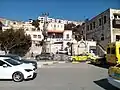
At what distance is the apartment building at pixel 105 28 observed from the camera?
55.8 meters

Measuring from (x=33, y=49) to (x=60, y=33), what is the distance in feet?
90.5

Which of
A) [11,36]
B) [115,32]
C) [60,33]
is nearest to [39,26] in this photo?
[60,33]

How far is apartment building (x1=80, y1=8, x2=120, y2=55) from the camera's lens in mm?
55844

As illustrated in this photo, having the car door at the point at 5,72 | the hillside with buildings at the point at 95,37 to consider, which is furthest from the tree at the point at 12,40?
the car door at the point at 5,72

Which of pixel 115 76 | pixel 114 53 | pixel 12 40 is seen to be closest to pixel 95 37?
pixel 12 40

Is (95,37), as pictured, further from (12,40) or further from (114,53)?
(114,53)

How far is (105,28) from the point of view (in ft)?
194

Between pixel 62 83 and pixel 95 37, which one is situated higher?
pixel 95 37

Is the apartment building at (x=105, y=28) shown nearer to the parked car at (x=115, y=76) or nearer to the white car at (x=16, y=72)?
the white car at (x=16, y=72)

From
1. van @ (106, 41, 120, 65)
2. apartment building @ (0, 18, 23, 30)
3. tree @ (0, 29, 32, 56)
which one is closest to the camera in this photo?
van @ (106, 41, 120, 65)

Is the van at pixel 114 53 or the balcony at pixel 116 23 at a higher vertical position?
the balcony at pixel 116 23

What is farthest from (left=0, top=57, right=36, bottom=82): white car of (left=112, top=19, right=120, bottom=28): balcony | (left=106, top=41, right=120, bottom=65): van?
(left=112, top=19, right=120, bottom=28): balcony

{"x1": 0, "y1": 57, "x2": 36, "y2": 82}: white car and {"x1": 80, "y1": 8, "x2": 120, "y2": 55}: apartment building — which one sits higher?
{"x1": 80, "y1": 8, "x2": 120, "y2": 55}: apartment building

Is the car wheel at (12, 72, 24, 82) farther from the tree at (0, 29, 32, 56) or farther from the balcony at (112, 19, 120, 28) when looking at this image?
the balcony at (112, 19, 120, 28)
